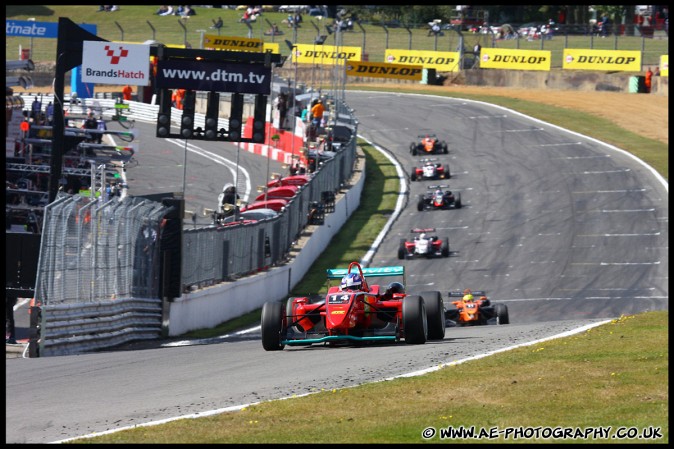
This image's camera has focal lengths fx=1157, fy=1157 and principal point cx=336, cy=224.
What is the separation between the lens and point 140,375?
45.0 ft

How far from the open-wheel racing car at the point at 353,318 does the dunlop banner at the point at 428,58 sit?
54.5 m

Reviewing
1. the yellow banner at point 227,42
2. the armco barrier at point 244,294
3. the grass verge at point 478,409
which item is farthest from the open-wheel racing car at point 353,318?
the yellow banner at point 227,42

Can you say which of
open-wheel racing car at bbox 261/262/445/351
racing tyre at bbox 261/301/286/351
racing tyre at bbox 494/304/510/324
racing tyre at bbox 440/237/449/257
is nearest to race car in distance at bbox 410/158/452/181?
racing tyre at bbox 440/237/449/257

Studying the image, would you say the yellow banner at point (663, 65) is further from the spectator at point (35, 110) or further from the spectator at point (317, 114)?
the spectator at point (35, 110)

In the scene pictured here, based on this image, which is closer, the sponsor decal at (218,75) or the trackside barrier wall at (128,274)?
the trackside barrier wall at (128,274)

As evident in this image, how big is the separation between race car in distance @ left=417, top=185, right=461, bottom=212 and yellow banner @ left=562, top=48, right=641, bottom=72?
29920 millimetres

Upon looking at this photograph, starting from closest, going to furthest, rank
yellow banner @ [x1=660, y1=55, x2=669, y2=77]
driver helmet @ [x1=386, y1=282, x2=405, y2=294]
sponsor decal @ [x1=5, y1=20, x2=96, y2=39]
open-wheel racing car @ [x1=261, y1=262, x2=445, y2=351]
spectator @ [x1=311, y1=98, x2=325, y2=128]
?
open-wheel racing car @ [x1=261, y1=262, x2=445, y2=351]
driver helmet @ [x1=386, y1=282, x2=405, y2=294]
spectator @ [x1=311, y1=98, x2=325, y2=128]
sponsor decal @ [x1=5, y1=20, x2=96, y2=39]
yellow banner @ [x1=660, y1=55, x2=669, y2=77]

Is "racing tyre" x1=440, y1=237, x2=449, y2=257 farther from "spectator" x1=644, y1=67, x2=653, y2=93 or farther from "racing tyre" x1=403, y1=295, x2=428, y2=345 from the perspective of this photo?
"spectator" x1=644, y1=67, x2=653, y2=93

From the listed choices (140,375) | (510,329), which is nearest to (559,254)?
(510,329)

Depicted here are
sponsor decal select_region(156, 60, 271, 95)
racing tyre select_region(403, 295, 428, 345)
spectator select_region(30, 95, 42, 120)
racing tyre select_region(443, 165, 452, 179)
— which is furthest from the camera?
racing tyre select_region(443, 165, 452, 179)

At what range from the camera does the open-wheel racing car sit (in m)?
15.7

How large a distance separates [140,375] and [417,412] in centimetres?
506

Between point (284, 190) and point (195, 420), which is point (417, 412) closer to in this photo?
point (195, 420)

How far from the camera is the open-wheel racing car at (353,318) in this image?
15688 mm
